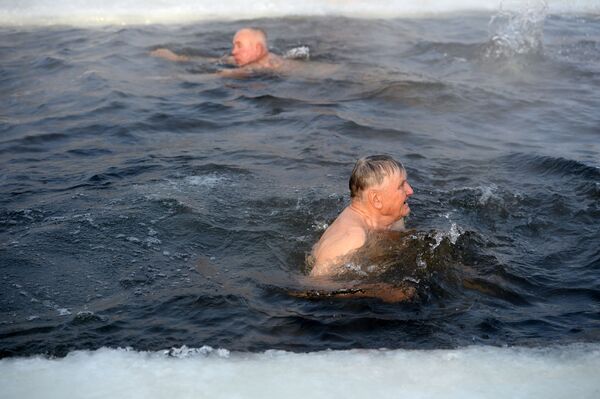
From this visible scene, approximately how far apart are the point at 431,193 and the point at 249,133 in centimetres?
243

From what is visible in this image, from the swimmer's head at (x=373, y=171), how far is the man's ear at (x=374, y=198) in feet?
0.16

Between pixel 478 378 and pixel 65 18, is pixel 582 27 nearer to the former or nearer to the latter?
pixel 65 18

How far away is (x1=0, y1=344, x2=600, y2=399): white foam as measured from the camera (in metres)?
3.79

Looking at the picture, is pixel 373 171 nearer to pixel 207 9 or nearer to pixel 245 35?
pixel 245 35

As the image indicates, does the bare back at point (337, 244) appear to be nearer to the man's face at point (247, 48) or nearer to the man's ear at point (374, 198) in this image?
the man's ear at point (374, 198)

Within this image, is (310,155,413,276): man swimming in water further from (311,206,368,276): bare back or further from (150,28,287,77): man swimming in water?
(150,28,287,77): man swimming in water

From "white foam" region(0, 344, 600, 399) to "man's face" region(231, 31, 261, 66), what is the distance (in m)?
6.96

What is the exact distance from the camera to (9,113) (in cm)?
891

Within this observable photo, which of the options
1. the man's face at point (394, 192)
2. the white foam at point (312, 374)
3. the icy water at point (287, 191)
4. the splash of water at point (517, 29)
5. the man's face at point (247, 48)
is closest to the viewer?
the white foam at point (312, 374)


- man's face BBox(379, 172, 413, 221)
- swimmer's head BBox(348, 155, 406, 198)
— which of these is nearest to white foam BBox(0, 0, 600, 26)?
swimmer's head BBox(348, 155, 406, 198)

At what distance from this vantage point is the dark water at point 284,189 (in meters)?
4.65

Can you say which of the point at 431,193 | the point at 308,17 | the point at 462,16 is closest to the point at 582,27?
the point at 462,16

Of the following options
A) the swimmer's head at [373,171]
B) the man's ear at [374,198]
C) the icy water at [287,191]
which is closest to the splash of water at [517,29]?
the icy water at [287,191]

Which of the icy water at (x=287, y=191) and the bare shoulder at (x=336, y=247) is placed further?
the bare shoulder at (x=336, y=247)
